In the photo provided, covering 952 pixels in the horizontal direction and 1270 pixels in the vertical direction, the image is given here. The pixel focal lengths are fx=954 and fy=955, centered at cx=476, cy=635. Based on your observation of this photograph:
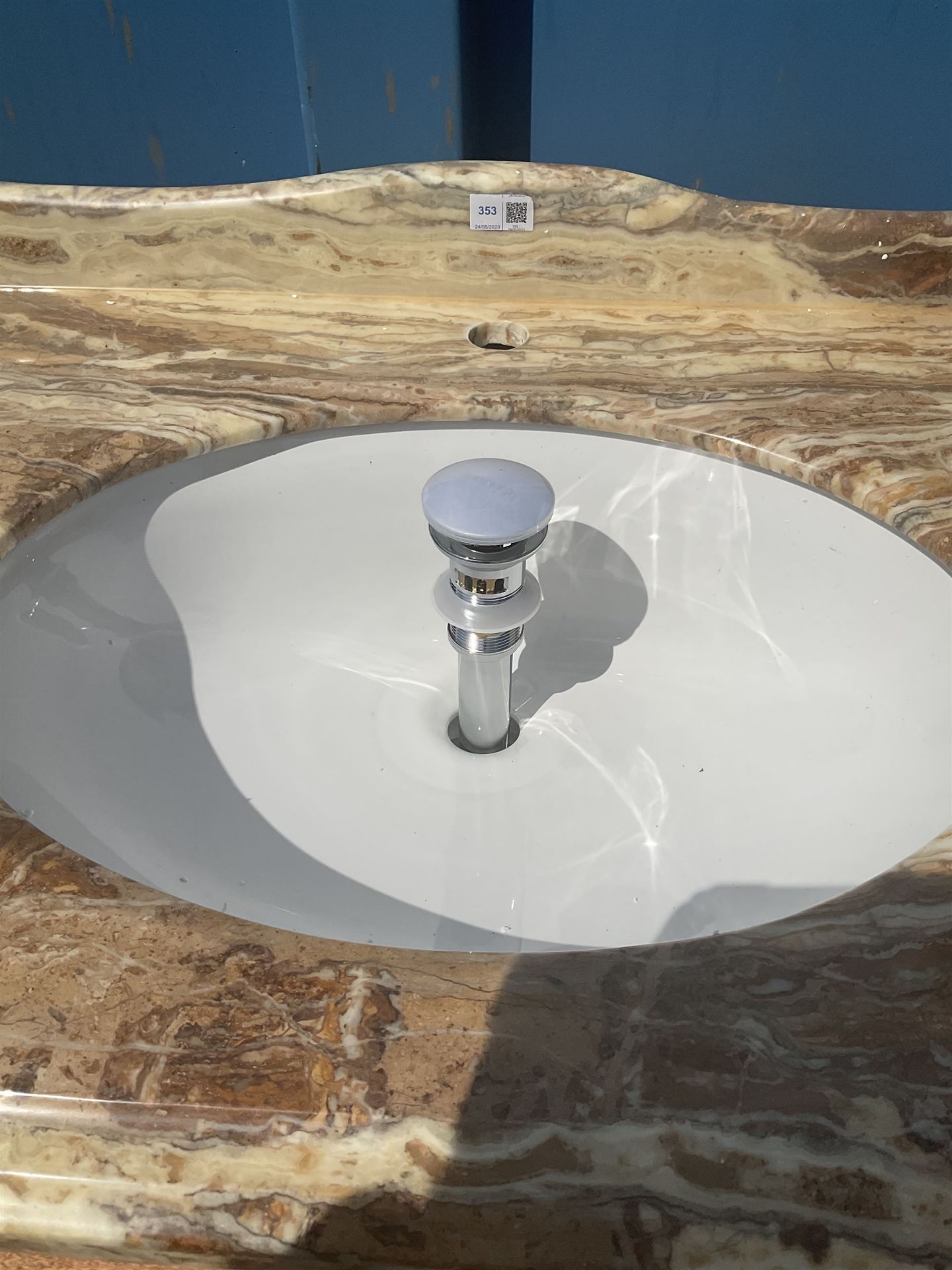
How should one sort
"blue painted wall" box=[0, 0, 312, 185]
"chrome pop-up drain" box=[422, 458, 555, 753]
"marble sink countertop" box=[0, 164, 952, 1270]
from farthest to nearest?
"blue painted wall" box=[0, 0, 312, 185], "chrome pop-up drain" box=[422, 458, 555, 753], "marble sink countertop" box=[0, 164, 952, 1270]

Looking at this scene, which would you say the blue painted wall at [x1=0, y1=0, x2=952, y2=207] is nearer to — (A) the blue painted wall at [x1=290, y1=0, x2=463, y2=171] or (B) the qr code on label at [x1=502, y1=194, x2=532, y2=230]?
(A) the blue painted wall at [x1=290, y1=0, x2=463, y2=171]

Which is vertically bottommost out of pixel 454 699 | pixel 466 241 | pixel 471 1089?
pixel 454 699

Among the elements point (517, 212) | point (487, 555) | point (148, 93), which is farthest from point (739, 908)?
point (148, 93)

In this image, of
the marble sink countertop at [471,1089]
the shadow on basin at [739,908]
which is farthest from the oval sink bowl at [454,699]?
the marble sink countertop at [471,1089]

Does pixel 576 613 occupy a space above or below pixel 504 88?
below

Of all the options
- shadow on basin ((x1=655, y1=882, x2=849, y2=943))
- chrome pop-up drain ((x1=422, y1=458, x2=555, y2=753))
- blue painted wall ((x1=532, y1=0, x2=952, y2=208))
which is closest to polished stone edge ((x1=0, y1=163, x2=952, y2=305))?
blue painted wall ((x1=532, y1=0, x2=952, y2=208))

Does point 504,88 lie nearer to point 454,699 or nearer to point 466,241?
point 466,241
